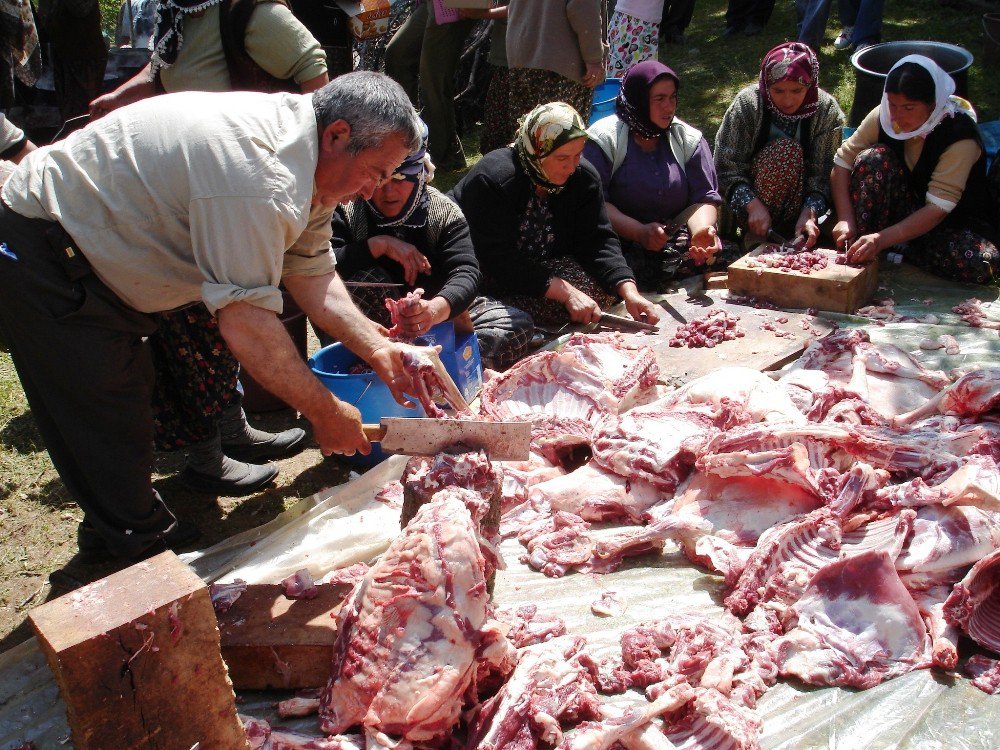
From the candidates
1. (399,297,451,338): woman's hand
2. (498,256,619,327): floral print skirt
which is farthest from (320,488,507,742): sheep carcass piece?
(498,256,619,327): floral print skirt

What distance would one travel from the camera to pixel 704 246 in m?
5.36

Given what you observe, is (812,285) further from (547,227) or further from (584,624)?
(584,624)

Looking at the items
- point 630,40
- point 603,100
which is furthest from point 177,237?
point 630,40

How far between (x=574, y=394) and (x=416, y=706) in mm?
1909

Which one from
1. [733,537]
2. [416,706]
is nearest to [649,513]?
[733,537]

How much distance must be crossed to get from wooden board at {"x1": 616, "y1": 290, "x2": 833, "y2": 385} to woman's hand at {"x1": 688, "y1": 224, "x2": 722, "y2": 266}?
277 mm

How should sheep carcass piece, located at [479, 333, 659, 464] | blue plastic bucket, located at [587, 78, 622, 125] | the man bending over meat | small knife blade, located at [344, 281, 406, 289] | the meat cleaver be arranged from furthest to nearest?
blue plastic bucket, located at [587, 78, 622, 125] → small knife blade, located at [344, 281, 406, 289] → sheep carcass piece, located at [479, 333, 659, 464] → the meat cleaver → the man bending over meat

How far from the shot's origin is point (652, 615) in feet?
8.73

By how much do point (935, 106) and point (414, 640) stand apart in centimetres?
465

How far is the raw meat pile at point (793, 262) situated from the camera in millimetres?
5109

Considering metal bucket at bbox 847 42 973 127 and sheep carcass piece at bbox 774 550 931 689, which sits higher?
metal bucket at bbox 847 42 973 127

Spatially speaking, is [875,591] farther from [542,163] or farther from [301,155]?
[542,163]

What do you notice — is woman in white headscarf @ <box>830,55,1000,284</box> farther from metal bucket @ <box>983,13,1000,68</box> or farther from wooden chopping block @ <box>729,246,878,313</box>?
metal bucket @ <box>983,13,1000,68</box>

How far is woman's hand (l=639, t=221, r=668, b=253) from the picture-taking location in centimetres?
532
